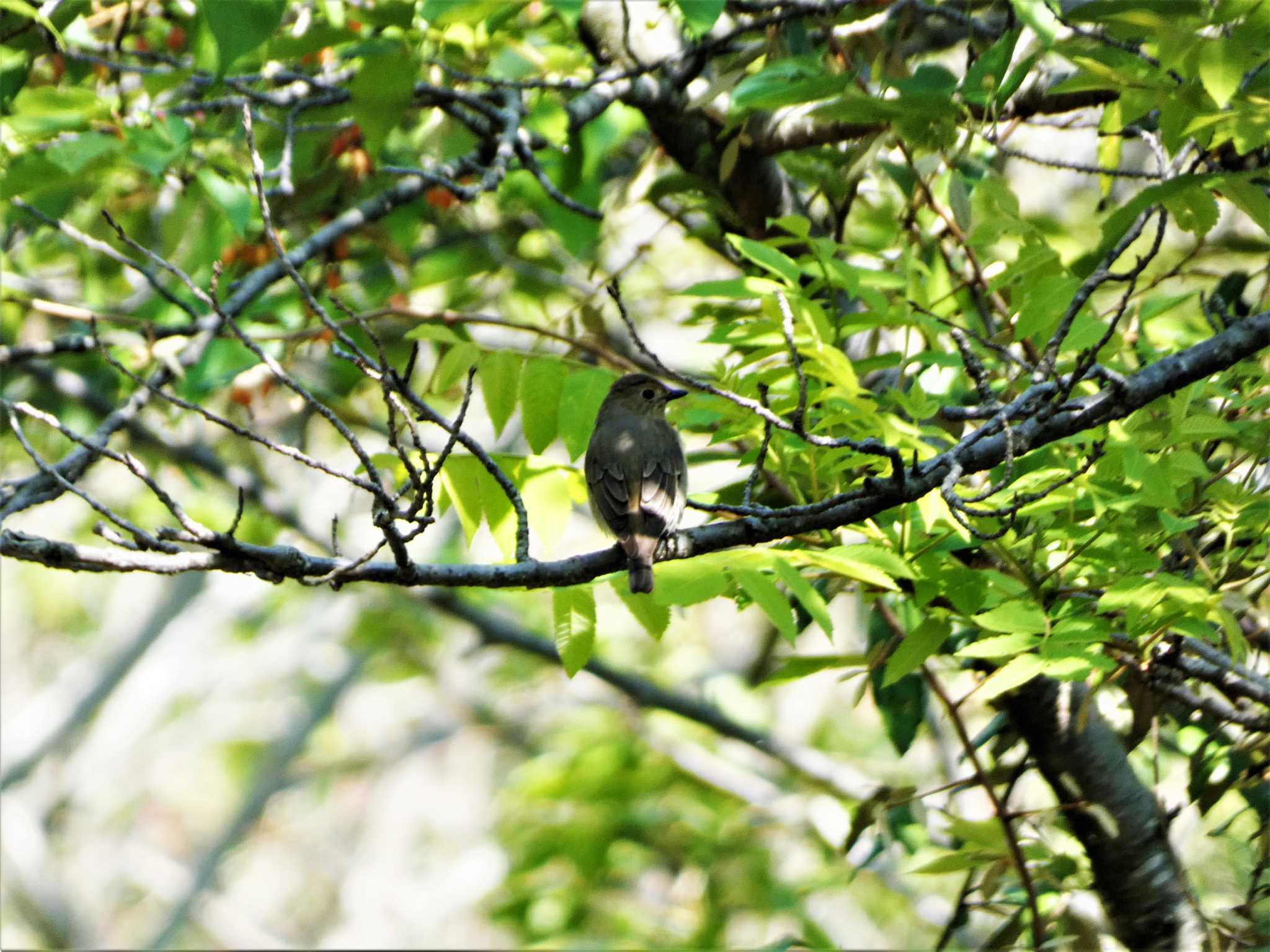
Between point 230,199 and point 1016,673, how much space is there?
8.74ft

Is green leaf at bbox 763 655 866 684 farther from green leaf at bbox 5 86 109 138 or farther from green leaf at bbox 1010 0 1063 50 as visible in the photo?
green leaf at bbox 5 86 109 138

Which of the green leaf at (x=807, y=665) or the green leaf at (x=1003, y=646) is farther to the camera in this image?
the green leaf at (x=807, y=665)

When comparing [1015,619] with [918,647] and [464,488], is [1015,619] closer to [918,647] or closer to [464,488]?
[918,647]

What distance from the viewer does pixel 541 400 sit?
138 inches

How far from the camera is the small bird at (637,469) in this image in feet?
12.9

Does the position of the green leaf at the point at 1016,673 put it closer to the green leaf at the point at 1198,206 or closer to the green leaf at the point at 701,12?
the green leaf at the point at 1198,206

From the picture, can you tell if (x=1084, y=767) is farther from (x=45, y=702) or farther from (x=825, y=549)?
(x=45, y=702)

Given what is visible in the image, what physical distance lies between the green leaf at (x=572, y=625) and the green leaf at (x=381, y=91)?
1594 mm

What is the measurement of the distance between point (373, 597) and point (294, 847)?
14345 millimetres

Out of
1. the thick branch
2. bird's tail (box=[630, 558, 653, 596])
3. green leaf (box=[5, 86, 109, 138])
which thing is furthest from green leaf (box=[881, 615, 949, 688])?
green leaf (box=[5, 86, 109, 138])

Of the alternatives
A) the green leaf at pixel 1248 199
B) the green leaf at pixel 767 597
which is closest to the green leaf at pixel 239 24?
the green leaf at pixel 767 597

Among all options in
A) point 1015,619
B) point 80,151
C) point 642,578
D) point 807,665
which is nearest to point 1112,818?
point 807,665

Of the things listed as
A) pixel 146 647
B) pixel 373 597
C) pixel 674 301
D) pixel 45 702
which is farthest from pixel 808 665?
pixel 45 702

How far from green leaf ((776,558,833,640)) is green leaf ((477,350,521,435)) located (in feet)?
3.58
